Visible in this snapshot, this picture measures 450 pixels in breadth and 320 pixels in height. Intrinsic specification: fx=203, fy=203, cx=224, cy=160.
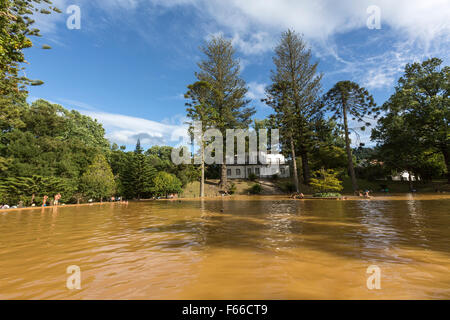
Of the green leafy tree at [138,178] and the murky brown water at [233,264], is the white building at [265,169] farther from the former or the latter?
the murky brown water at [233,264]

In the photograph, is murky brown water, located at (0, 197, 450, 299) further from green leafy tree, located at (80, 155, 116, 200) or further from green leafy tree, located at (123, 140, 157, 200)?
green leafy tree, located at (123, 140, 157, 200)

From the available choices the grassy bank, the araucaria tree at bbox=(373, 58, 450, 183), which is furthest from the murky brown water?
the araucaria tree at bbox=(373, 58, 450, 183)

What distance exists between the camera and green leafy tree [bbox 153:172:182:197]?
2961cm

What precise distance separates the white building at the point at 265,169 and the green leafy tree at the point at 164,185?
57.3ft

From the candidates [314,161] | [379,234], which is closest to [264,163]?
[314,161]

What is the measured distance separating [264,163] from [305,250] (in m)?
45.5

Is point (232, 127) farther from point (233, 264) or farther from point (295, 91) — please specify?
point (233, 264)

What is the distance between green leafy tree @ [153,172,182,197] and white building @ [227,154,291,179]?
1747 cm

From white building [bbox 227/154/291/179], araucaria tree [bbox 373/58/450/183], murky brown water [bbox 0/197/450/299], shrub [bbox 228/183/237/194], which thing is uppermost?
araucaria tree [bbox 373/58/450/183]

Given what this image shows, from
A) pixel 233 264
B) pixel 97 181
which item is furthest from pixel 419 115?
pixel 97 181

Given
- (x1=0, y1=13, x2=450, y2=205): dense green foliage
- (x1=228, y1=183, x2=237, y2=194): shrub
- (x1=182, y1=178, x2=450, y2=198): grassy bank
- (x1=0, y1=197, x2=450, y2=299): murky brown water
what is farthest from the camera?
(x1=228, y1=183, x2=237, y2=194): shrub

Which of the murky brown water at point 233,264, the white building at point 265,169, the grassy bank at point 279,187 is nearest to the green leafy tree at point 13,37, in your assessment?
the murky brown water at point 233,264
